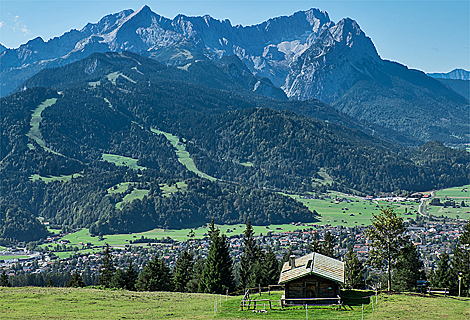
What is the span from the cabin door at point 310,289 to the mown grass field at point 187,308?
2900 millimetres

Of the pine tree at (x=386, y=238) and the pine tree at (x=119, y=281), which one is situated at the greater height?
the pine tree at (x=386, y=238)

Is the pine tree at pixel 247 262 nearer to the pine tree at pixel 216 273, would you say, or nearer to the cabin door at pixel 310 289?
the pine tree at pixel 216 273

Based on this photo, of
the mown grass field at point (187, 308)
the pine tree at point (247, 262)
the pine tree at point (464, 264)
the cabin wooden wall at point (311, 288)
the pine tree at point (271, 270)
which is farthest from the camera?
the pine tree at point (247, 262)

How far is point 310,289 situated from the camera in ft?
194

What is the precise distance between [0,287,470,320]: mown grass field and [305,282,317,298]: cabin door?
114 inches

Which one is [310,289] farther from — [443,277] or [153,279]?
[443,277]

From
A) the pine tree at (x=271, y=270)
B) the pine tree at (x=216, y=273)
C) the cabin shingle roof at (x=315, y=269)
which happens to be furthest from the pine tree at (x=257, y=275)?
the cabin shingle roof at (x=315, y=269)

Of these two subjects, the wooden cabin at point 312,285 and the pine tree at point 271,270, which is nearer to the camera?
the wooden cabin at point 312,285

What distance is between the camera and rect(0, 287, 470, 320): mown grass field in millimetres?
52719

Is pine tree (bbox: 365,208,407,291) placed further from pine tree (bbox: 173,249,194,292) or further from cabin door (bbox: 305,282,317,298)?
pine tree (bbox: 173,249,194,292)

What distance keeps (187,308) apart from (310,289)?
13.9m

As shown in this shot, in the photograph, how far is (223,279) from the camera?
277 ft

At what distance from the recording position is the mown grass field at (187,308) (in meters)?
52.7

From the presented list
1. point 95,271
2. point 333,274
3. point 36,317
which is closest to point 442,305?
point 333,274
